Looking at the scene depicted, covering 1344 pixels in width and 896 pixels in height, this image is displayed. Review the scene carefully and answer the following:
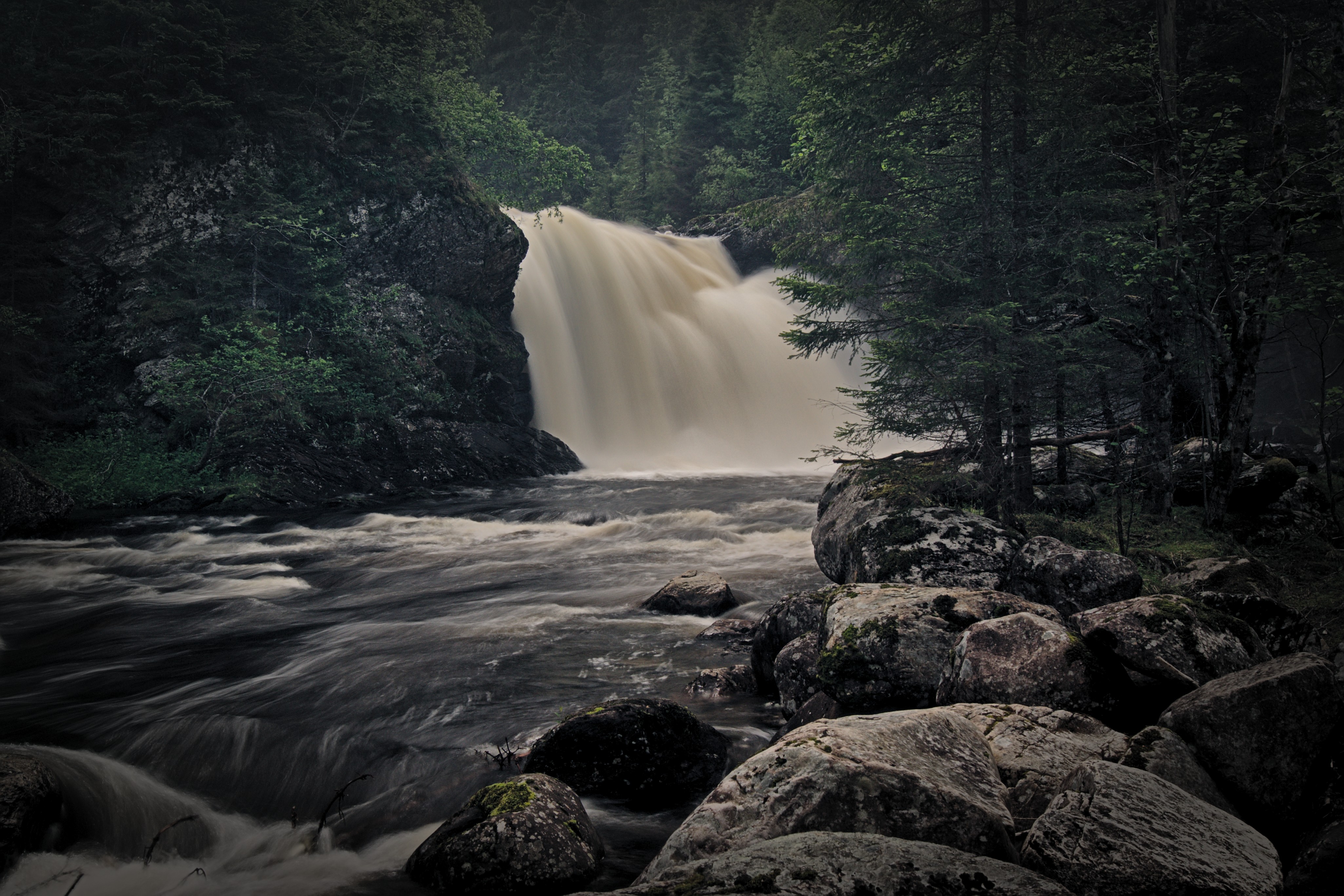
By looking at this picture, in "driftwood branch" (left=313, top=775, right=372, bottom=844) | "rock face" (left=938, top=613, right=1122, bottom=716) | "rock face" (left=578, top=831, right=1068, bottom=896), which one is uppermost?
"rock face" (left=938, top=613, right=1122, bottom=716)

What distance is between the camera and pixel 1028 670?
465cm

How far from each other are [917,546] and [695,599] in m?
3.02

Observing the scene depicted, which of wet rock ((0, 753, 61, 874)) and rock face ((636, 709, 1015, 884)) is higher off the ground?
rock face ((636, 709, 1015, 884))

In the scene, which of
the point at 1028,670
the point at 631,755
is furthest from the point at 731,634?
the point at 1028,670

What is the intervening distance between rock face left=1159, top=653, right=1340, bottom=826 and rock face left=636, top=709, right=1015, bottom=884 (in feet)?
3.24

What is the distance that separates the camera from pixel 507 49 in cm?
5203

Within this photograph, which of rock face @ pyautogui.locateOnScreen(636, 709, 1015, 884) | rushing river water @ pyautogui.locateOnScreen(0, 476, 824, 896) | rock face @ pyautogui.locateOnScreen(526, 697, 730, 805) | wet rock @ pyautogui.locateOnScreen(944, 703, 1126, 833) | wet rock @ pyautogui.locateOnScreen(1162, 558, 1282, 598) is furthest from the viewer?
wet rock @ pyautogui.locateOnScreen(1162, 558, 1282, 598)

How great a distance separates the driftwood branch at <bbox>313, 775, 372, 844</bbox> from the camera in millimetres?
4898

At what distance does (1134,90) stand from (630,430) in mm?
17074

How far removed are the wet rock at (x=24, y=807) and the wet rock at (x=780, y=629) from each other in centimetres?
508

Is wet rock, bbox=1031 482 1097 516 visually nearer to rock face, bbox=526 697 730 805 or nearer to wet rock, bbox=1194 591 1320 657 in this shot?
wet rock, bbox=1194 591 1320 657

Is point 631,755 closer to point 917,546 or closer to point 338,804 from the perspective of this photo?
point 338,804

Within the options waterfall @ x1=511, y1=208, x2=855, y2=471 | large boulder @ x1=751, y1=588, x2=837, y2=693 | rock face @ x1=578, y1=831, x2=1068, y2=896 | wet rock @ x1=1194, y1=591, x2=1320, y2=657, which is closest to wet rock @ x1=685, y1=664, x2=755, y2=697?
large boulder @ x1=751, y1=588, x2=837, y2=693

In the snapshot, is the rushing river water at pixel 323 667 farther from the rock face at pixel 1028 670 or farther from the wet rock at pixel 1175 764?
the wet rock at pixel 1175 764
